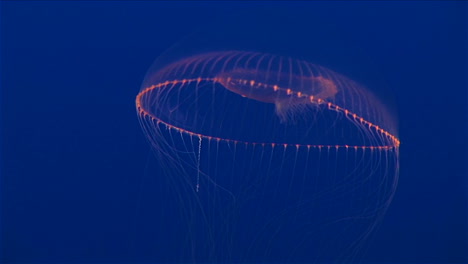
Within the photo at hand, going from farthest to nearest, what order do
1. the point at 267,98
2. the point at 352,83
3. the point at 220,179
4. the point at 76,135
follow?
the point at 220,179
the point at 76,135
the point at 267,98
the point at 352,83

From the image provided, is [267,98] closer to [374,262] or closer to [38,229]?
[374,262]

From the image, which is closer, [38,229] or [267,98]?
[267,98]

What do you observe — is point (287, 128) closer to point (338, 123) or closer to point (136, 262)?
point (338, 123)

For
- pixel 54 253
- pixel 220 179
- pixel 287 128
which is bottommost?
pixel 54 253

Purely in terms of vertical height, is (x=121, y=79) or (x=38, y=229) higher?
(x=121, y=79)

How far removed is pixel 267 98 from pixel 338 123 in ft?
3.67

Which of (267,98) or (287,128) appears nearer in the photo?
(267,98)

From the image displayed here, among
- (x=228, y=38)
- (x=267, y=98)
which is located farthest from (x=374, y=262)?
(x=228, y=38)

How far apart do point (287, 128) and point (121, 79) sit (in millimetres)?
2910

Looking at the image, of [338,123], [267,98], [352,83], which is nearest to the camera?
[352,83]

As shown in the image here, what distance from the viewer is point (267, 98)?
6.11 metres

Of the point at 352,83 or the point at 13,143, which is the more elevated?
the point at 352,83

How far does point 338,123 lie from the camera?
6613 mm

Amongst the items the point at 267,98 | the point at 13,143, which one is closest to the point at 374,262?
the point at 267,98
